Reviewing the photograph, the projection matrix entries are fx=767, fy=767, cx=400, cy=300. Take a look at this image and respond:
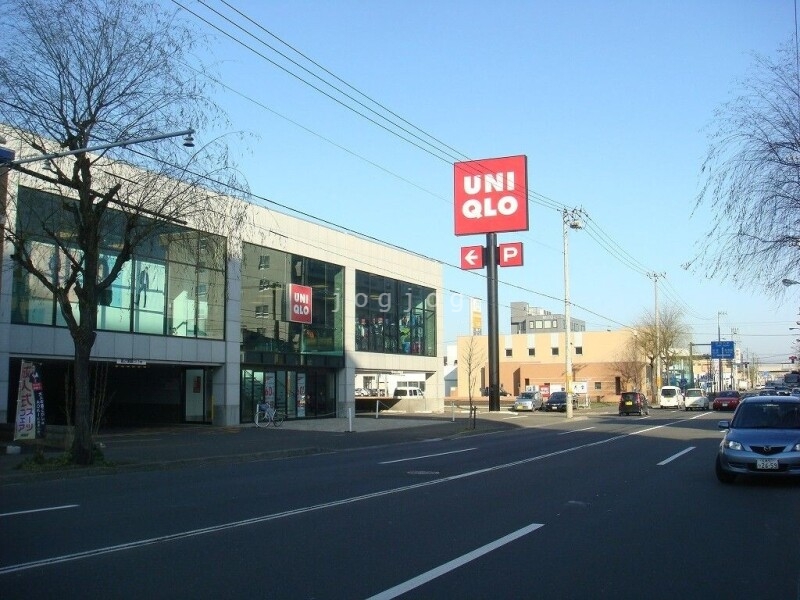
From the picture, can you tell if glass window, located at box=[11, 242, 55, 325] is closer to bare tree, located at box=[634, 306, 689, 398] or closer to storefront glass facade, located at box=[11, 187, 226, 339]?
storefront glass facade, located at box=[11, 187, 226, 339]

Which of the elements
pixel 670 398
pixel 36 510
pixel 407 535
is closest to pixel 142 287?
pixel 36 510

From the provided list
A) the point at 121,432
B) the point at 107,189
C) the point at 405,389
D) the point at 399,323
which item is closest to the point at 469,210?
the point at 399,323

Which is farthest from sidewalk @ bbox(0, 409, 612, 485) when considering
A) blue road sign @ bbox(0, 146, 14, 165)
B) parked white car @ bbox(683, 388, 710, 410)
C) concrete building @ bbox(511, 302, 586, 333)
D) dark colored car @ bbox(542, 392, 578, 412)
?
concrete building @ bbox(511, 302, 586, 333)

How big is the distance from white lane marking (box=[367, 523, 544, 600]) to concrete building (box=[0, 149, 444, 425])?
13.2m

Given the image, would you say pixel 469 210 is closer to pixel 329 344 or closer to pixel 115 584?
pixel 329 344

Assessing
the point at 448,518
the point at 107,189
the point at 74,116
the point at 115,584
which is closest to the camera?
the point at 115,584

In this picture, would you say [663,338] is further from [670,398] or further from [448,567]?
[448,567]

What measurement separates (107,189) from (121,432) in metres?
15.2

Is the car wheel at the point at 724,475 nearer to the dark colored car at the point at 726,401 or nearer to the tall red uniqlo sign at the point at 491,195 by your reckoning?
the tall red uniqlo sign at the point at 491,195

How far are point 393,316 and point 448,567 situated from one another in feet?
139

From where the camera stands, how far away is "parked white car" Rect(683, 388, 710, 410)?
209ft

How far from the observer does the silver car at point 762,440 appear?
13.5 m

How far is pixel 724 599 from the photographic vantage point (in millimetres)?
6922

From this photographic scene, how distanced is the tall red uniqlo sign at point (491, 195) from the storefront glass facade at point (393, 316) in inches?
242
